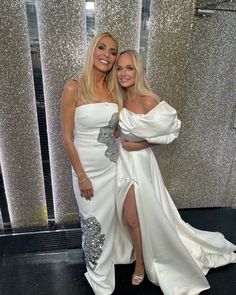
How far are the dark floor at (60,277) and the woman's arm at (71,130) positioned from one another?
71 centimetres

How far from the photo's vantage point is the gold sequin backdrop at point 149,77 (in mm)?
1808

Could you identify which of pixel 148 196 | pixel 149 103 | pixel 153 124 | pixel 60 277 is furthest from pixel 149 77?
pixel 60 277

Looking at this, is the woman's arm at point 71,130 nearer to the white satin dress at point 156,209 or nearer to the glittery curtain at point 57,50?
the white satin dress at point 156,209

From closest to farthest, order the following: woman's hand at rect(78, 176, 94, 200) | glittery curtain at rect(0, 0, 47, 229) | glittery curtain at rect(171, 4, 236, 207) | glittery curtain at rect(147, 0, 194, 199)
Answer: woman's hand at rect(78, 176, 94, 200) → glittery curtain at rect(0, 0, 47, 229) → glittery curtain at rect(147, 0, 194, 199) → glittery curtain at rect(171, 4, 236, 207)

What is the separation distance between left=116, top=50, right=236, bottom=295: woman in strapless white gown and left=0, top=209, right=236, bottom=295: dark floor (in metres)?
0.11

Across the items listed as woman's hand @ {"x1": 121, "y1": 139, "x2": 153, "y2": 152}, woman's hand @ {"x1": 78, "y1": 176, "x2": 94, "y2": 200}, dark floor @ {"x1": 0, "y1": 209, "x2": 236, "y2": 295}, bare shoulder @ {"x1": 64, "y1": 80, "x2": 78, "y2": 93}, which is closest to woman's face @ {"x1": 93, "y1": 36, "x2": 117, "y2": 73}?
bare shoulder @ {"x1": 64, "y1": 80, "x2": 78, "y2": 93}

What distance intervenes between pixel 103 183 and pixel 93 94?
57 cm

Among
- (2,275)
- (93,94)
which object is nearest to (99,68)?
(93,94)

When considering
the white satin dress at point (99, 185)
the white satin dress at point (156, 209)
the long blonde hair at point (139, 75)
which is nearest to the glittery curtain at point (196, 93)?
the long blonde hair at point (139, 75)

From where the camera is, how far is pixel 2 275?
194cm

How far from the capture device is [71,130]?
1.59 m

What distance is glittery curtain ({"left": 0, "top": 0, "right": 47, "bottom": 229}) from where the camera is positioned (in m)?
1.76

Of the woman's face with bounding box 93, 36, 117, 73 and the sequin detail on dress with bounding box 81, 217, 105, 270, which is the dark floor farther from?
the woman's face with bounding box 93, 36, 117, 73

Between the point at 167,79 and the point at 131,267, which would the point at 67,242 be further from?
the point at 167,79
